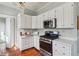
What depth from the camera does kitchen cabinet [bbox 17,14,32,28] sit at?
106 centimetres

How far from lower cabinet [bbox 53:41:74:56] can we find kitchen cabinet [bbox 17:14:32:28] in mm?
586

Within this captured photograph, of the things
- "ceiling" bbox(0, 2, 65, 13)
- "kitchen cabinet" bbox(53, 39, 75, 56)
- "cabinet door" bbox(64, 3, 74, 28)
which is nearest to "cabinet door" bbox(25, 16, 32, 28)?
"ceiling" bbox(0, 2, 65, 13)

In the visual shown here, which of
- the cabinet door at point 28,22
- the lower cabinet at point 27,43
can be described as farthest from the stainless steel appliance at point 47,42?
the cabinet door at point 28,22

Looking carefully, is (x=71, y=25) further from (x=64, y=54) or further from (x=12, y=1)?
(x=12, y=1)

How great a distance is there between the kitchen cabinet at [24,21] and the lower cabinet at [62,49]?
1.92 ft

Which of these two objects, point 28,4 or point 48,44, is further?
point 48,44

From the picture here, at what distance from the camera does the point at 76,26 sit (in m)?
1.11

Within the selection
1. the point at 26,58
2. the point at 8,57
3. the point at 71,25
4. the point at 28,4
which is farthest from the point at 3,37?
the point at 71,25

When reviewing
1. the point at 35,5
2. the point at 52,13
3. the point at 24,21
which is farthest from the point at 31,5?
the point at 52,13

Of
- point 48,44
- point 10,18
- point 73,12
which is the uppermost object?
point 73,12

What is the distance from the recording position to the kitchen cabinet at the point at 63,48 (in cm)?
98

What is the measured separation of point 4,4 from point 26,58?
2.93 feet

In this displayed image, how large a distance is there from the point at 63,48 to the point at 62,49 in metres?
0.03

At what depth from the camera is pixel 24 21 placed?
112 cm
